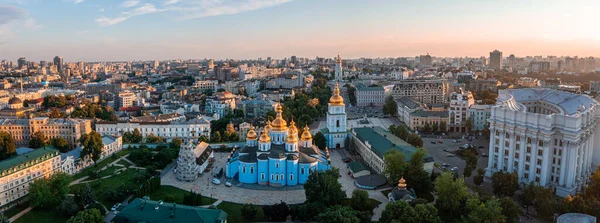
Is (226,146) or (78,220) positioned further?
(226,146)

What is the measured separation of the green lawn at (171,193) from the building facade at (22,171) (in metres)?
9.11

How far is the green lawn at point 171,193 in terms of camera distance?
1176 inches

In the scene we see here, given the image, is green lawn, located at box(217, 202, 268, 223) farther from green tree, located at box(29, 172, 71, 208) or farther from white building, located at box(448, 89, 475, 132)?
white building, located at box(448, 89, 475, 132)

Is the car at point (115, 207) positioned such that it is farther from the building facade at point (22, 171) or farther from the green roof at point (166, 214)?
the building facade at point (22, 171)

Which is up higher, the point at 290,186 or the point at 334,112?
the point at 334,112

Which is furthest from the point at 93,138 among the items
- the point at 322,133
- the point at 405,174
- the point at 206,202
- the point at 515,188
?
the point at 515,188

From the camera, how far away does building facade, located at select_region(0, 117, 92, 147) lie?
1861 inches

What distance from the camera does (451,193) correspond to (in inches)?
1025

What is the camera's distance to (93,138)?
3944cm

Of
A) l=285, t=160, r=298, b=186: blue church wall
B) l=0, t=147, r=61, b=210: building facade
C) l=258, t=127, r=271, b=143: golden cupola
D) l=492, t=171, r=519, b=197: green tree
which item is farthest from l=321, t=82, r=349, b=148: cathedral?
l=0, t=147, r=61, b=210: building facade

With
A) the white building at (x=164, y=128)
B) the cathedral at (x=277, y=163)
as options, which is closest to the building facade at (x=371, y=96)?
the white building at (x=164, y=128)

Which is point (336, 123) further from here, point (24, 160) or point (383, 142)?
point (24, 160)

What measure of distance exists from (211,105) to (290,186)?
123ft

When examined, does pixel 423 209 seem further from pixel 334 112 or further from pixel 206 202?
pixel 334 112
